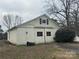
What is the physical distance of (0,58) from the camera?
681 inches

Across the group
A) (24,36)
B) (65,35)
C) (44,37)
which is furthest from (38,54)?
(44,37)

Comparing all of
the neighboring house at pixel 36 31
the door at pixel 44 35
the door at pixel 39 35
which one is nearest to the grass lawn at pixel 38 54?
the neighboring house at pixel 36 31

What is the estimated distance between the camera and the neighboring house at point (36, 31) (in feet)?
118

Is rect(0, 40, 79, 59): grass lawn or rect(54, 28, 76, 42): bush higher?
rect(54, 28, 76, 42): bush

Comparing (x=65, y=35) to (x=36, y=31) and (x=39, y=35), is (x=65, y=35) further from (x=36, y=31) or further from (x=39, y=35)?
(x=36, y=31)

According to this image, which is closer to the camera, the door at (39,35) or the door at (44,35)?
the door at (39,35)

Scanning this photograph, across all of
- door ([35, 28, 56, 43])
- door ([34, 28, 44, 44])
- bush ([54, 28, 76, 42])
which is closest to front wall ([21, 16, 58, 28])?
door ([35, 28, 56, 43])

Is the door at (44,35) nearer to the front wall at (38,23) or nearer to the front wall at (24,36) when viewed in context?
the front wall at (38,23)

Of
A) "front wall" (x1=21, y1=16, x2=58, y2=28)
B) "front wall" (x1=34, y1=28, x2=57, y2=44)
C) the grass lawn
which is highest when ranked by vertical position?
"front wall" (x1=21, y1=16, x2=58, y2=28)

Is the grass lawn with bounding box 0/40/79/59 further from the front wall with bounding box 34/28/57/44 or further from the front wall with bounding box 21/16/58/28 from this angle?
the front wall with bounding box 21/16/58/28

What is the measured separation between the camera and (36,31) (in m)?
36.7

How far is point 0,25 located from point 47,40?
45.9 m

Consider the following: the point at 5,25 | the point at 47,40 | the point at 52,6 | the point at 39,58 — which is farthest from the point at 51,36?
the point at 5,25

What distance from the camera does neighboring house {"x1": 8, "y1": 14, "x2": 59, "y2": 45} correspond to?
118ft
